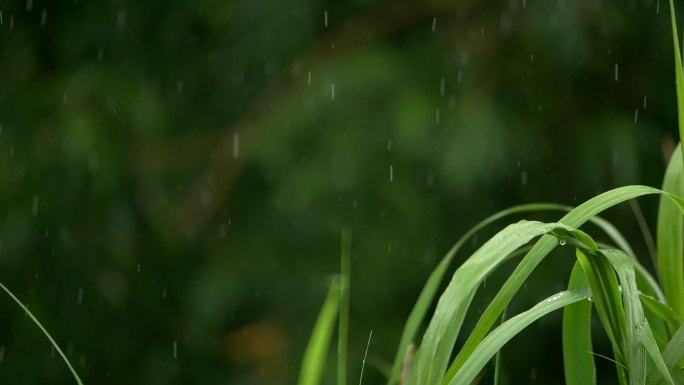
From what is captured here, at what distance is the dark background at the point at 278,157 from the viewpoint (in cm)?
332

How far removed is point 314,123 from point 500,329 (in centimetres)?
256

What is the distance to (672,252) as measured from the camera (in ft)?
3.33

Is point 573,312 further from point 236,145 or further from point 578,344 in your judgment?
point 236,145

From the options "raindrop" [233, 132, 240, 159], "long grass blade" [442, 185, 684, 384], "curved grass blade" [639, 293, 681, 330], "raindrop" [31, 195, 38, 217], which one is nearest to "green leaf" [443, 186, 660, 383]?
"long grass blade" [442, 185, 684, 384]

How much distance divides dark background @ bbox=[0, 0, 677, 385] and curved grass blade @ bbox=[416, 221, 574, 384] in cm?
235

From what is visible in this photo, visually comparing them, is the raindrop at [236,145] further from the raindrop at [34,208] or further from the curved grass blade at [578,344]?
the curved grass blade at [578,344]

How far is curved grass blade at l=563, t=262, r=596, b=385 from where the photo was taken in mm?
907

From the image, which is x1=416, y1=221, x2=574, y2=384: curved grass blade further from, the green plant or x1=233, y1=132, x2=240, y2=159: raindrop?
x1=233, y1=132, x2=240, y2=159: raindrop

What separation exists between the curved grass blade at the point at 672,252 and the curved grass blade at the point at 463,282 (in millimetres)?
233

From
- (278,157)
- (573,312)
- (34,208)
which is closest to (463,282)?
(573,312)

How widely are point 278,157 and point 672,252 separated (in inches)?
95.1

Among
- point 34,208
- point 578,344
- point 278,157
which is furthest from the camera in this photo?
point 34,208

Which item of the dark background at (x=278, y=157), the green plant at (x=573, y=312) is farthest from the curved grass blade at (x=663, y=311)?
the dark background at (x=278, y=157)

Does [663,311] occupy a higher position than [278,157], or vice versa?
[663,311]
